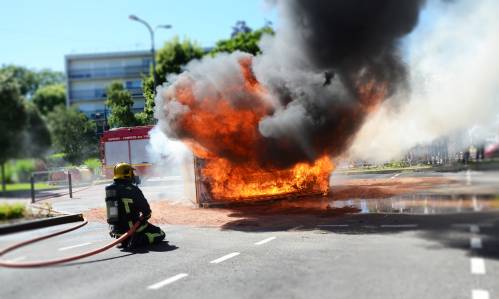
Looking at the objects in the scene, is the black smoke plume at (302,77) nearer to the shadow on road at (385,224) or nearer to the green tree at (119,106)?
the green tree at (119,106)

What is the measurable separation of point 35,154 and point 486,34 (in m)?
9.61

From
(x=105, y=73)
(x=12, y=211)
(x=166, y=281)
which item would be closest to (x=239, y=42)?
(x=105, y=73)

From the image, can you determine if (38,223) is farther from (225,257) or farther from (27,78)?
(225,257)

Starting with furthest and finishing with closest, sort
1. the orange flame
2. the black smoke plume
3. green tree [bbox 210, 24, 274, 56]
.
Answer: green tree [bbox 210, 24, 274, 56]
the orange flame
the black smoke plume

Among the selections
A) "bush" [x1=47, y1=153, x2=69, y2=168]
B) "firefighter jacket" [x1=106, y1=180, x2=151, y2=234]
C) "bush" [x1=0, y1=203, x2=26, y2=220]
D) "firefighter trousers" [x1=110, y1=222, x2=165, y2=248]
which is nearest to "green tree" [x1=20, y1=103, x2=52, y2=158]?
"bush" [x1=47, y1=153, x2=69, y2=168]

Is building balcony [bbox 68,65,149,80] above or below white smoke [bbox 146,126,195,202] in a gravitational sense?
above

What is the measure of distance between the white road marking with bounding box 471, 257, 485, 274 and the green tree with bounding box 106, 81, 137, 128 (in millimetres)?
7723

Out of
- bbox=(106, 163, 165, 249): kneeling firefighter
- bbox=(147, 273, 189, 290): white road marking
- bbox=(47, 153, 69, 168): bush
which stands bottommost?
bbox=(147, 273, 189, 290): white road marking

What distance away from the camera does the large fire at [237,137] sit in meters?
11.9

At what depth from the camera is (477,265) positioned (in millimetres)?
5465

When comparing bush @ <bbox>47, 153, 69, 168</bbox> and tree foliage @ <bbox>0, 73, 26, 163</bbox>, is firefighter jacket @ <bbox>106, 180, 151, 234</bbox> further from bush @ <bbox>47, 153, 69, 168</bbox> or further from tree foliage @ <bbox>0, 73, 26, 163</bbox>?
tree foliage @ <bbox>0, 73, 26, 163</bbox>

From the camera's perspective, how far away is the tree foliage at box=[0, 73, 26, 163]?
16.0 feet

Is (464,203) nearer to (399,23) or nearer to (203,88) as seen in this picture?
(399,23)

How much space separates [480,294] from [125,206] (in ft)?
18.3
